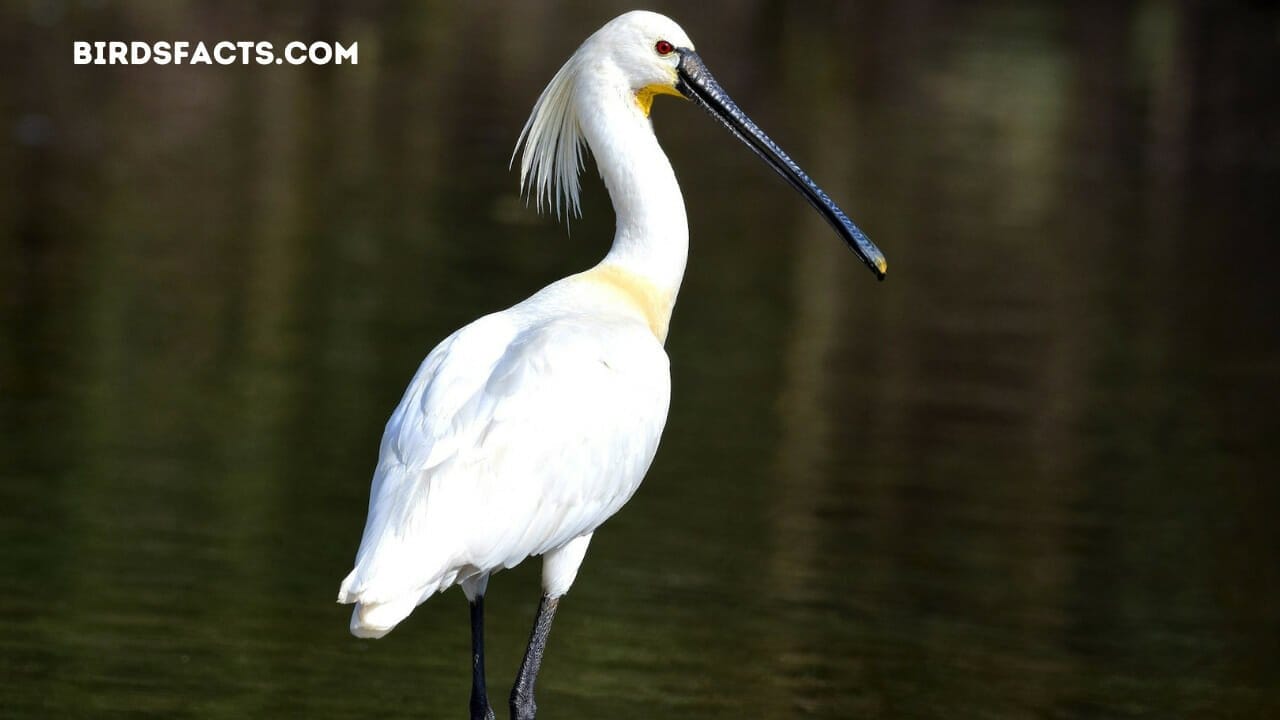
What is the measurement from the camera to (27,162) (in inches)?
616

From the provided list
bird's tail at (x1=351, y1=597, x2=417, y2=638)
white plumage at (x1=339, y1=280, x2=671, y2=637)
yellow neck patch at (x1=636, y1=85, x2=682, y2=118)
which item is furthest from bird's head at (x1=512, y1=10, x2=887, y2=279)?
bird's tail at (x1=351, y1=597, x2=417, y2=638)

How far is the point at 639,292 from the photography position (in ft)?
21.2

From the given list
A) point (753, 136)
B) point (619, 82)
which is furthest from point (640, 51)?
point (753, 136)

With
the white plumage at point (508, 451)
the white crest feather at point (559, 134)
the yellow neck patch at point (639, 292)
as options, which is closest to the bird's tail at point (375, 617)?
the white plumage at point (508, 451)

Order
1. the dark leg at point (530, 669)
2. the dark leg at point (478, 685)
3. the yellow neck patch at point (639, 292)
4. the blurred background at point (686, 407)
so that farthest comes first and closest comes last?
the blurred background at point (686, 407), the yellow neck patch at point (639, 292), the dark leg at point (530, 669), the dark leg at point (478, 685)

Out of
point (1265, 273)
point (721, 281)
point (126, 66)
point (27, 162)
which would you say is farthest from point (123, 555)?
point (126, 66)

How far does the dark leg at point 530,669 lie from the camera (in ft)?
19.4

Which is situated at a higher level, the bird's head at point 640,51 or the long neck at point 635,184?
the bird's head at point 640,51

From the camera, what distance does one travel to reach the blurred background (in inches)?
286

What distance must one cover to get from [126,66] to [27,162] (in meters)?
5.37

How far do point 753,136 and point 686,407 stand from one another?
3978 mm

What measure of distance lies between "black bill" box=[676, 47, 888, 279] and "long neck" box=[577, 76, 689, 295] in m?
0.19

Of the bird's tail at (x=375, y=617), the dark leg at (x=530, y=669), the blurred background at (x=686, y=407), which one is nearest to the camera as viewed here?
the bird's tail at (x=375, y=617)

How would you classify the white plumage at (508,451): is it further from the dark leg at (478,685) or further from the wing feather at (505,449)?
the dark leg at (478,685)
